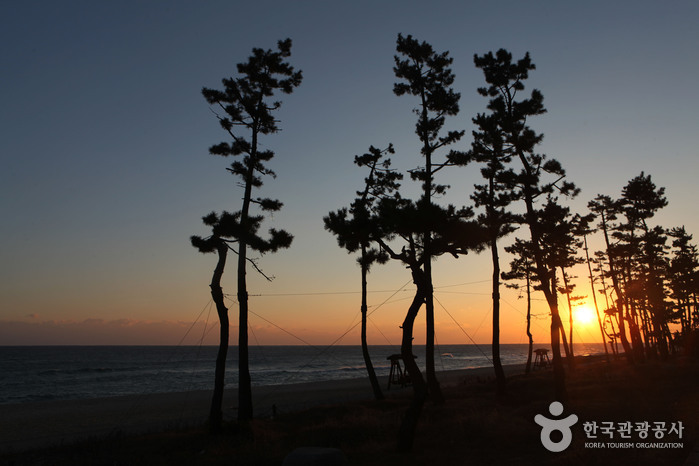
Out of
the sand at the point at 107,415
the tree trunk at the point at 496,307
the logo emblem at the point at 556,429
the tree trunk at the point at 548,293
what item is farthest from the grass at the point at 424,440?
the sand at the point at 107,415

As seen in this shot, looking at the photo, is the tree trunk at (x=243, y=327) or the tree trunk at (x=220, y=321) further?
the tree trunk at (x=243, y=327)

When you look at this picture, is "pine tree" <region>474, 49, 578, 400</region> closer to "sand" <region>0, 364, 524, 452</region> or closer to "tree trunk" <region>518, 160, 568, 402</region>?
"tree trunk" <region>518, 160, 568, 402</region>

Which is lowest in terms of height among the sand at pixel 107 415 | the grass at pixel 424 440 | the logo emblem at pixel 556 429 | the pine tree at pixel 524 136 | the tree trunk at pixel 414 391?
the sand at pixel 107 415

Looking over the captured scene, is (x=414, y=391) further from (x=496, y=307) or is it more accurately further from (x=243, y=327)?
(x=496, y=307)

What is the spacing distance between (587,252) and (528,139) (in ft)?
88.8

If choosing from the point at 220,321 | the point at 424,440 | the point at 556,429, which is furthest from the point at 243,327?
the point at 556,429

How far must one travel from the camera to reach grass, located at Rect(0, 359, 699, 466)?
398 inches

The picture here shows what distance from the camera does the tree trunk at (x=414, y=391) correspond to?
11062mm

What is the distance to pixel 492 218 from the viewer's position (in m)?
22.2

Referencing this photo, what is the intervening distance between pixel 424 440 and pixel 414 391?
2264 millimetres

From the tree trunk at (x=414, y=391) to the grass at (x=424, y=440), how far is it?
360 mm

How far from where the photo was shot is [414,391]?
1109 cm

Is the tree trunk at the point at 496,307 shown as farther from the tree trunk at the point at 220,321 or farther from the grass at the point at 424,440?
the tree trunk at the point at 220,321

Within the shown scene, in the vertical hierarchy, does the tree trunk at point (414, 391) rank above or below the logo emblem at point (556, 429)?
above
